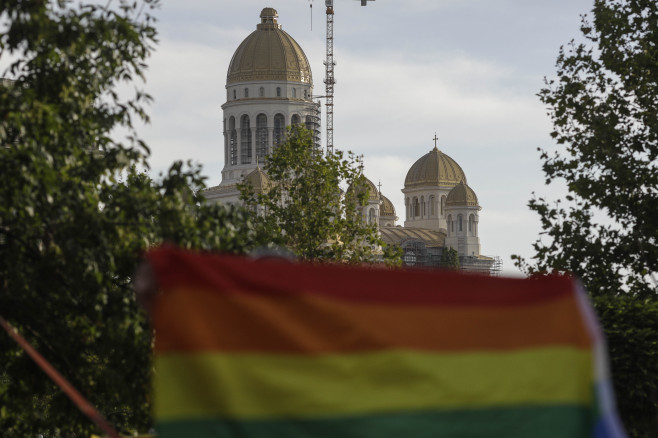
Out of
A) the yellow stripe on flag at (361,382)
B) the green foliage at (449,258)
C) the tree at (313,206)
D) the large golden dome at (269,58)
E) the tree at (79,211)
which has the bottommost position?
the yellow stripe on flag at (361,382)

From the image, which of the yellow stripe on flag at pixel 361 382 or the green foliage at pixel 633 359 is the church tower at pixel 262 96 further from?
the yellow stripe on flag at pixel 361 382

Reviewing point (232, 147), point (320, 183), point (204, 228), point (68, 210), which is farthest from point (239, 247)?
point (232, 147)

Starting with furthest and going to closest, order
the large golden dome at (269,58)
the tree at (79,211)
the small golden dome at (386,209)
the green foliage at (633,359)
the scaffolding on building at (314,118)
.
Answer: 1. the small golden dome at (386,209)
2. the scaffolding on building at (314,118)
3. the large golden dome at (269,58)
4. the green foliage at (633,359)
5. the tree at (79,211)

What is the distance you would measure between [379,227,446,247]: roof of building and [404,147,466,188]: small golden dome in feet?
25.6

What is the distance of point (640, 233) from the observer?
21.0m

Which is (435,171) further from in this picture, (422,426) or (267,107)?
(422,426)

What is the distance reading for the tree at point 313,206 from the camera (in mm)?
30391

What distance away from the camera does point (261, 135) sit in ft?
472

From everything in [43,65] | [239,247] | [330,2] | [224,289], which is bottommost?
[224,289]

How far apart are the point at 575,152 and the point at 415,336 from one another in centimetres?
1821

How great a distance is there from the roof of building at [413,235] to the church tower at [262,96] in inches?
590

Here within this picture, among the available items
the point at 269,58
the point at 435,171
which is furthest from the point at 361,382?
the point at 435,171

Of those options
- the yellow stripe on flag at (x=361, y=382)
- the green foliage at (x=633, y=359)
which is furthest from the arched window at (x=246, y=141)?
the yellow stripe on flag at (x=361, y=382)

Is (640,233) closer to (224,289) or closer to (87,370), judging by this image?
(87,370)
